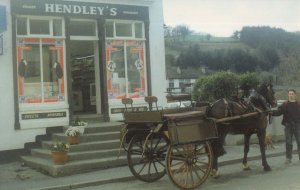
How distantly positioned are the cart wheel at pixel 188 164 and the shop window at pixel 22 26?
6872 mm

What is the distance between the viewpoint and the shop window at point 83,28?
1597 centimetres

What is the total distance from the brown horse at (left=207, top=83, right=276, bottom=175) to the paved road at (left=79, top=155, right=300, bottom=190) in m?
0.33

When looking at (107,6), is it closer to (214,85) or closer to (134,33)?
(134,33)

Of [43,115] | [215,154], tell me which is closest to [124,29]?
[43,115]

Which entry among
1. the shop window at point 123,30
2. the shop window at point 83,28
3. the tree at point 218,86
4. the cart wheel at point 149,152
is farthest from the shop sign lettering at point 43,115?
the tree at point 218,86

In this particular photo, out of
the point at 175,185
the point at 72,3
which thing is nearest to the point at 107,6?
the point at 72,3

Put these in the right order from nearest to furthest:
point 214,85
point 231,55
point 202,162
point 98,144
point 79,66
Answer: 1. point 202,162
2. point 98,144
3. point 79,66
4. point 214,85
5. point 231,55

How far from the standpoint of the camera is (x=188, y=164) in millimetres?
9930

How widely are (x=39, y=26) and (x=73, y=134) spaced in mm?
3792

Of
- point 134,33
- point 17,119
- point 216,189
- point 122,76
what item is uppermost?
point 134,33

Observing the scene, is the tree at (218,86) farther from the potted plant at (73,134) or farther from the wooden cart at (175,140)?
the wooden cart at (175,140)

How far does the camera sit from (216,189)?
9805mm

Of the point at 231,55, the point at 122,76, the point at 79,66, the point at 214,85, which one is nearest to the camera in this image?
the point at 122,76

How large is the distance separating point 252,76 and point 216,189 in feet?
34.4
